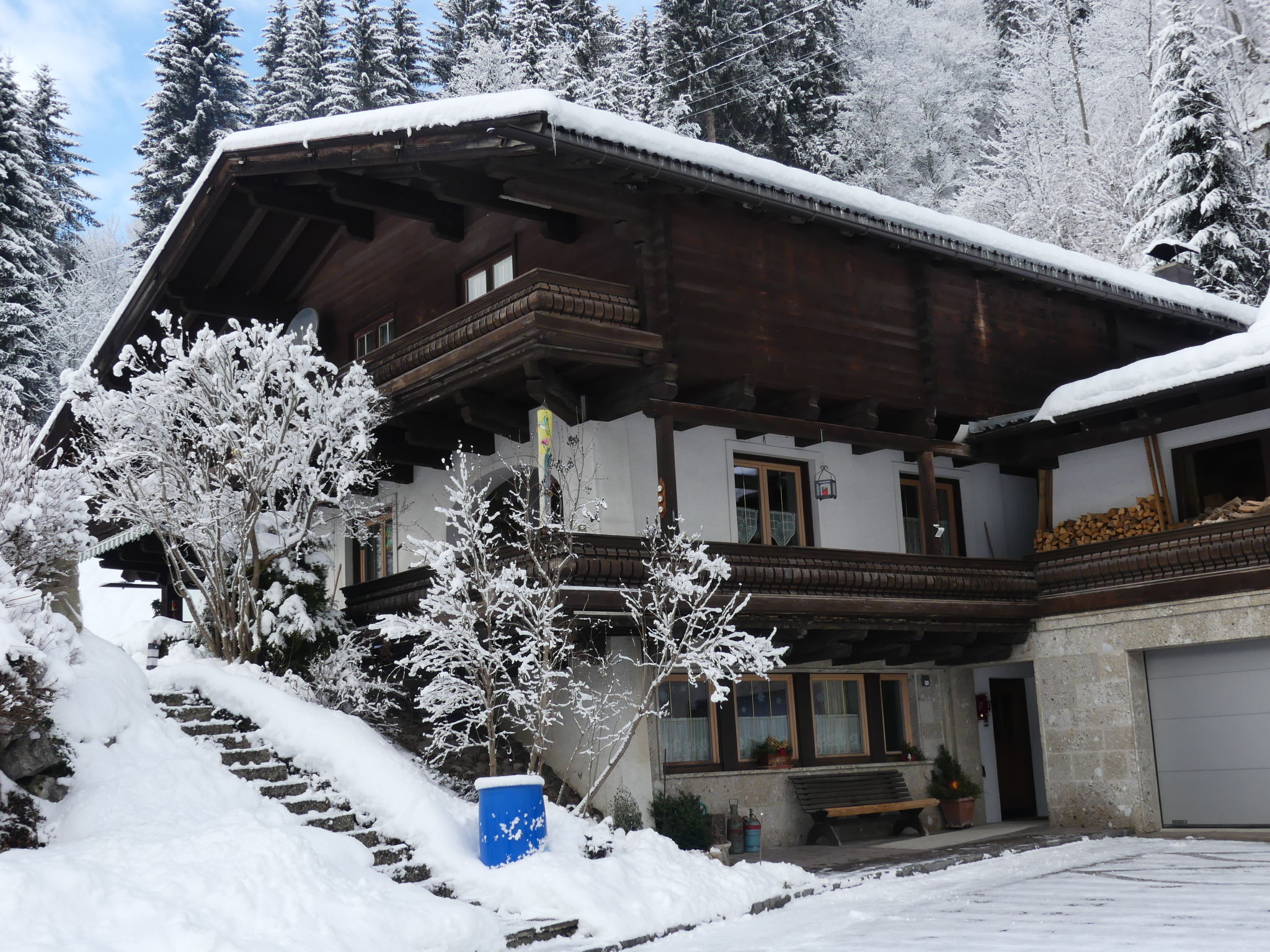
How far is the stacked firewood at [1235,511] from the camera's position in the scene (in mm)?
16688

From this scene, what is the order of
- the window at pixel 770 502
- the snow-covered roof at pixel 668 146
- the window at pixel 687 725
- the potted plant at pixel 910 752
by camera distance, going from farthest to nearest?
the potted plant at pixel 910 752, the window at pixel 770 502, the window at pixel 687 725, the snow-covered roof at pixel 668 146

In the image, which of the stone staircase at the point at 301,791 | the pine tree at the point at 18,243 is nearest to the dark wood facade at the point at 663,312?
the stone staircase at the point at 301,791

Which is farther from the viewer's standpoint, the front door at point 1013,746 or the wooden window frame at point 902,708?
the front door at point 1013,746

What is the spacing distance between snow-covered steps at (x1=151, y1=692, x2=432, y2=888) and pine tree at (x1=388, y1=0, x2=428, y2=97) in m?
37.3

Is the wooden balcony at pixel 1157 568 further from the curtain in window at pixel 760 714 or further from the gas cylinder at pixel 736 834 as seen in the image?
the gas cylinder at pixel 736 834

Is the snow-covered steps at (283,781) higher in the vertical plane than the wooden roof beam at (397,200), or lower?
lower

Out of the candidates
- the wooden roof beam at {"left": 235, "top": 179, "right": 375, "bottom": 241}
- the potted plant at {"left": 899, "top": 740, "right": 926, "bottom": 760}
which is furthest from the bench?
the wooden roof beam at {"left": 235, "top": 179, "right": 375, "bottom": 241}

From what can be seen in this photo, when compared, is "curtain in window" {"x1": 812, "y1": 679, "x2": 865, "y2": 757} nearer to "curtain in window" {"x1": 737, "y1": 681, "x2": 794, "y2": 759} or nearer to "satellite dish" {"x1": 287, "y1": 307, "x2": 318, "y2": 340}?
"curtain in window" {"x1": 737, "y1": 681, "x2": 794, "y2": 759}

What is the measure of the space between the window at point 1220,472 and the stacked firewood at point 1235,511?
0.66 metres

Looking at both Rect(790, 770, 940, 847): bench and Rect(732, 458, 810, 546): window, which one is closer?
Rect(790, 770, 940, 847): bench

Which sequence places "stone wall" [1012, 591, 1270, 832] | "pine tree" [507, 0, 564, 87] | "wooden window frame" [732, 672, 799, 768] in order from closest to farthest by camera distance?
1. "stone wall" [1012, 591, 1270, 832]
2. "wooden window frame" [732, 672, 799, 768]
3. "pine tree" [507, 0, 564, 87]

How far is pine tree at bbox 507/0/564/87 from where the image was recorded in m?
42.0

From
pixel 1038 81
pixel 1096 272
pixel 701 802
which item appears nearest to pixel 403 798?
pixel 701 802

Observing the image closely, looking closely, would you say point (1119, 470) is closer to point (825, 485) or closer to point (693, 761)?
point (825, 485)
